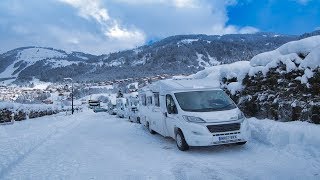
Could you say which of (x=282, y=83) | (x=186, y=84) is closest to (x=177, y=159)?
(x=186, y=84)

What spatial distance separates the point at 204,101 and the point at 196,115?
118 centimetres

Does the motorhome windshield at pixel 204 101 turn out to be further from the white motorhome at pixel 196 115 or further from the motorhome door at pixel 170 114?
the motorhome door at pixel 170 114

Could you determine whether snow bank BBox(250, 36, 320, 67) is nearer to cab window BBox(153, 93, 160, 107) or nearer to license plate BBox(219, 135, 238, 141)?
license plate BBox(219, 135, 238, 141)

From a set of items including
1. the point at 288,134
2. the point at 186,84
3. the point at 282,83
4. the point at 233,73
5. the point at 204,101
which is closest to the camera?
the point at 288,134

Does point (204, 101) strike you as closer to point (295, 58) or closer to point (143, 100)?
point (295, 58)

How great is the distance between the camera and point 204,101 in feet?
38.1

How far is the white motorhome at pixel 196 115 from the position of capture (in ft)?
33.5

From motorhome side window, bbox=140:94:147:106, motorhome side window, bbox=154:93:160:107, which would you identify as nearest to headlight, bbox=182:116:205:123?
motorhome side window, bbox=154:93:160:107

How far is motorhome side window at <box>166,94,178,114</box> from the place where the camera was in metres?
11.7

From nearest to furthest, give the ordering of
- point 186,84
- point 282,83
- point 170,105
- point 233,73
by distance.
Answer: point 170,105
point 186,84
point 282,83
point 233,73

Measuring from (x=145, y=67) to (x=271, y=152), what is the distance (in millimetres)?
189529

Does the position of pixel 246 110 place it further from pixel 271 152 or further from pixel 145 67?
pixel 145 67

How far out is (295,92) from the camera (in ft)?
41.3

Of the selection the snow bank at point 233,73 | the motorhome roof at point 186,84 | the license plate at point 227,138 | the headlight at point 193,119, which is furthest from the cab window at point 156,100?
the license plate at point 227,138
